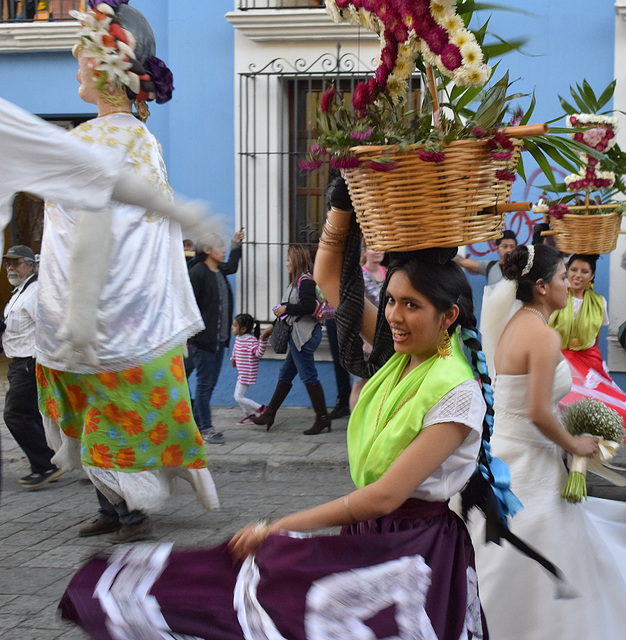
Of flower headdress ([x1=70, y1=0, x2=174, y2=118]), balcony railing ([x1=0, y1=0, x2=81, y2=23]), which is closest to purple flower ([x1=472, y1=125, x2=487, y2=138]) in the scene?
flower headdress ([x1=70, y1=0, x2=174, y2=118])

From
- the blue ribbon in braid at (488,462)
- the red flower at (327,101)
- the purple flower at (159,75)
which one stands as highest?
the purple flower at (159,75)

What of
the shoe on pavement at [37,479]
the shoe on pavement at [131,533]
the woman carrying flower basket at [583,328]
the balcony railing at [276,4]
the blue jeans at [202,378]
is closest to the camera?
the shoe on pavement at [131,533]

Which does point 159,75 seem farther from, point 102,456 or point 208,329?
point 208,329

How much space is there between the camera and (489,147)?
2.18 metres

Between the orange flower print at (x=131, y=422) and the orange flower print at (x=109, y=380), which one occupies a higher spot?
the orange flower print at (x=109, y=380)

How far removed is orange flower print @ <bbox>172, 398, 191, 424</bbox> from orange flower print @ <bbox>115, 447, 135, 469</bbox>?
0.93 ft

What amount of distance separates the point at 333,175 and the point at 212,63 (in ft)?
22.0

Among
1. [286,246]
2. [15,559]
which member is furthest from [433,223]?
[286,246]

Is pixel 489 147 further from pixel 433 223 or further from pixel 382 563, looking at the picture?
pixel 382 563

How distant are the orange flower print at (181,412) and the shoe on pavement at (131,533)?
0.65 metres

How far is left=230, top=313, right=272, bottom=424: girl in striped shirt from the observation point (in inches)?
Result: 328

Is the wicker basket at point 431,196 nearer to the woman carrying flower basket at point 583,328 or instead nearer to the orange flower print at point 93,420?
the orange flower print at point 93,420

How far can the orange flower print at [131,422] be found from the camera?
14.4ft

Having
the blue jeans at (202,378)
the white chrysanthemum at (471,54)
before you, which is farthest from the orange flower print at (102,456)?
the blue jeans at (202,378)
